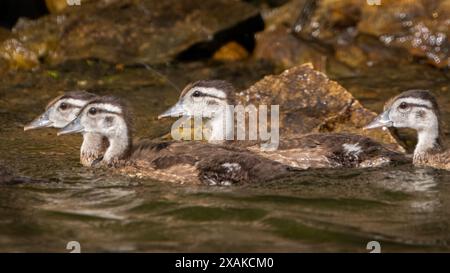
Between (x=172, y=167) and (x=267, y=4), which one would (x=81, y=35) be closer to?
(x=267, y=4)

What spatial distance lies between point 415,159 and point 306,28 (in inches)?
263

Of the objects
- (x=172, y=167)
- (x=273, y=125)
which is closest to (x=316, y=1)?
(x=273, y=125)

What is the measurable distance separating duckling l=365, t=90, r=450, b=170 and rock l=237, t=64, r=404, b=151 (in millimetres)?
360

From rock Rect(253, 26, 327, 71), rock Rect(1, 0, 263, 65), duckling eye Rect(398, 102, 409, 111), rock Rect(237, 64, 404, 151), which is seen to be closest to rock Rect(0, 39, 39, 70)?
rock Rect(1, 0, 263, 65)

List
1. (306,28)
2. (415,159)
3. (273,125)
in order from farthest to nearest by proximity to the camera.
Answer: (306,28)
(273,125)
(415,159)

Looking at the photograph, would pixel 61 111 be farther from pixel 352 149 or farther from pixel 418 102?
pixel 418 102

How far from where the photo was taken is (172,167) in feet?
35.2

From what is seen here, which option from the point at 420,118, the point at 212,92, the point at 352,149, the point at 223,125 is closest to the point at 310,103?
the point at 223,125

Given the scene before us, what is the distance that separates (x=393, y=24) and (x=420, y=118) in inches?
223

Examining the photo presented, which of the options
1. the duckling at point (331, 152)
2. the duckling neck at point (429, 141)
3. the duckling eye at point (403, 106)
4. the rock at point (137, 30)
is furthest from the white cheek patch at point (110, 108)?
the rock at point (137, 30)

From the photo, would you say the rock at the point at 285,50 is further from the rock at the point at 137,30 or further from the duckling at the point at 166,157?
the duckling at the point at 166,157

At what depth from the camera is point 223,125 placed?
12.6 m

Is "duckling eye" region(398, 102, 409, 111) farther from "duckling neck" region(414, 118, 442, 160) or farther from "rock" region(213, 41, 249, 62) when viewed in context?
"rock" region(213, 41, 249, 62)

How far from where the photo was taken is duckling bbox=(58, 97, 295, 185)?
1056 centimetres
